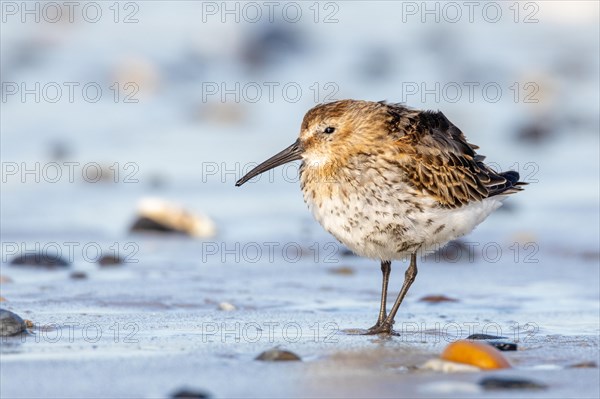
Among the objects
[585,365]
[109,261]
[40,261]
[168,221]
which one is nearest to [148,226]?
[168,221]

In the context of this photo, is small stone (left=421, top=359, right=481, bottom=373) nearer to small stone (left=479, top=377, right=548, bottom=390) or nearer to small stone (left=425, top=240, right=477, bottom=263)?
small stone (left=479, top=377, right=548, bottom=390)

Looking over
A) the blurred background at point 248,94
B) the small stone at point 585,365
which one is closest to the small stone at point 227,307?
the small stone at point 585,365

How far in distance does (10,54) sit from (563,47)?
9.22m

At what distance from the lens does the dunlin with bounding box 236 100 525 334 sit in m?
6.05

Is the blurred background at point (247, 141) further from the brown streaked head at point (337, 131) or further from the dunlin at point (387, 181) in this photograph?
the brown streaked head at point (337, 131)

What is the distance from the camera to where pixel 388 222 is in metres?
6.01

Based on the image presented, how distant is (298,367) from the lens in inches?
191

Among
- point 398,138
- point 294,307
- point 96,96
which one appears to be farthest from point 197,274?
point 96,96

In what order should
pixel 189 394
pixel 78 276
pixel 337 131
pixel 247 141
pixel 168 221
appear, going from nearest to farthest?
pixel 189 394
pixel 337 131
pixel 78 276
pixel 168 221
pixel 247 141

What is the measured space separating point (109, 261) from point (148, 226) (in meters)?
1.17

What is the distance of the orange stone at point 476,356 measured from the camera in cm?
476

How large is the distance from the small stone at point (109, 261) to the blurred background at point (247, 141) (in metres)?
0.10

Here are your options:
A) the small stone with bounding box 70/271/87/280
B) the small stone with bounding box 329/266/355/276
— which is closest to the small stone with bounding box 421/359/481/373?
the small stone with bounding box 329/266/355/276

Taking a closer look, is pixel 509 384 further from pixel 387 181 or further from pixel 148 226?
pixel 148 226
